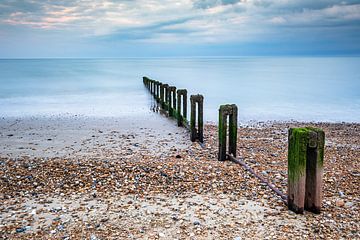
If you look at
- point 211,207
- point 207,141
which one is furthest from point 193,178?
point 207,141

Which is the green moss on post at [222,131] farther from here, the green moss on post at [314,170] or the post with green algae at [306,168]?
the green moss on post at [314,170]

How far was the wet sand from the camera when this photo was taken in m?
4.91

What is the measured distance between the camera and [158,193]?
6.29m

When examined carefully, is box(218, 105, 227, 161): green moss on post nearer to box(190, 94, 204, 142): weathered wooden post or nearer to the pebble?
box(190, 94, 204, 142): weathered wooden post

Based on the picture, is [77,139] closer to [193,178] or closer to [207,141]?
[207,141]

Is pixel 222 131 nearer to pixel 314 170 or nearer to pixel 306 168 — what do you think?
pixel 306 168

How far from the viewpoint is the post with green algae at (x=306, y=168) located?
16.5 ft

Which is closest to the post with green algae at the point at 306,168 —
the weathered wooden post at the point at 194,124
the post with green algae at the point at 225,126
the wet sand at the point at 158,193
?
the wet sand at the point at 158,193

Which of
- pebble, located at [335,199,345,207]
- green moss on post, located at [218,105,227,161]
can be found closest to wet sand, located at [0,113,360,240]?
pebble, located at [335,199,345,207]

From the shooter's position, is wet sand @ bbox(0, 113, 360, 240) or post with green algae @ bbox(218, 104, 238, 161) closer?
wet sand @ bbox(0, 113, 360, 240)

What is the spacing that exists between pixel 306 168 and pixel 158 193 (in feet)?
8.59

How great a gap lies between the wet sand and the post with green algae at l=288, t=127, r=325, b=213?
0.23m

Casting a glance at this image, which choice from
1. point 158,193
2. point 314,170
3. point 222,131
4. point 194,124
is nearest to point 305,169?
point 314,170

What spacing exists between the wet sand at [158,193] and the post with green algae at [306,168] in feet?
0.76
